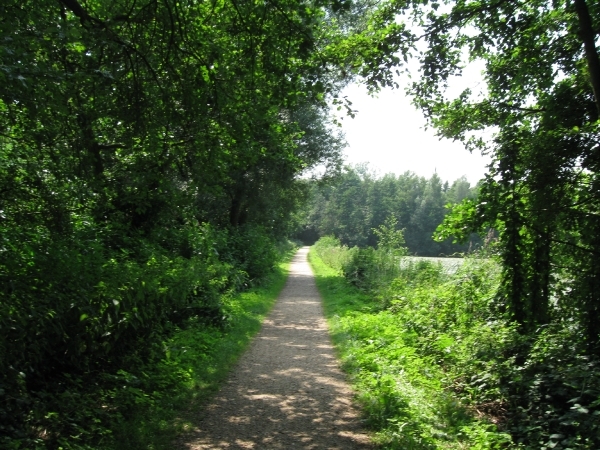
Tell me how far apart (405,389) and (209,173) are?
477 cm

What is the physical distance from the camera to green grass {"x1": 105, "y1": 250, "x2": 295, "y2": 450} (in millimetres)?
4961

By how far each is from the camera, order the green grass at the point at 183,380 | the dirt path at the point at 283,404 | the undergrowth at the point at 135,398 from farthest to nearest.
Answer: the dirt path at the point at 283,404
the green grass at the point at 183,380
the undergrowth at the point at 135,398

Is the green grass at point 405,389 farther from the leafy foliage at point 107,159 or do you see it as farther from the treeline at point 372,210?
the treeline at point 372,210

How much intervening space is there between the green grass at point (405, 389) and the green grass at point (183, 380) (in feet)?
6.94

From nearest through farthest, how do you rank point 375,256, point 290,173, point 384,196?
1. point 375,256
2. point 290,173
3. point 384,196

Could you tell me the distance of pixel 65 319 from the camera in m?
4.65

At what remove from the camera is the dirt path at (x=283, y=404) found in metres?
5.24

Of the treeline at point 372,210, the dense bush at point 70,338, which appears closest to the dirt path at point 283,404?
the dense bush at point 70,338

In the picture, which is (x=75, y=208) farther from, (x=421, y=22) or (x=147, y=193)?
(x=421, y=22)

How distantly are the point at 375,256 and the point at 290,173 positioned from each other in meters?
5.26

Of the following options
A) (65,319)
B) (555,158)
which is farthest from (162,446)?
(555,158)

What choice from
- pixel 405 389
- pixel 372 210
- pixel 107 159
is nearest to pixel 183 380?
pixel 405 389

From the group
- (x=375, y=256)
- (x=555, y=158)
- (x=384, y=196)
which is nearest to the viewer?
(x=555, y=158)

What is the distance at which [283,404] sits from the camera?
254 inches
